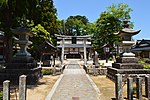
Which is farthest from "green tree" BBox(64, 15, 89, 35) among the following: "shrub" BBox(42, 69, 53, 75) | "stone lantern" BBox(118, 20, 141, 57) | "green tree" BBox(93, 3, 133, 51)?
"stone lantern" BBox(118, 20, 141, 57)

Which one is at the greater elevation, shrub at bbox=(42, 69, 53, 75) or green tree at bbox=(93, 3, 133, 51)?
→ green tree at bbox=(93, 3, 133, 51)

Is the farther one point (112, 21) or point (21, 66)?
point (112, 21)

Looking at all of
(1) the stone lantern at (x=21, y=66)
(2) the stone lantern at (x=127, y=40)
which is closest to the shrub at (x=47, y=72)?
(1) the stone lantern at (x=21, y=66)

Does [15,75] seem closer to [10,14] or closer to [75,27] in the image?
[10,14]

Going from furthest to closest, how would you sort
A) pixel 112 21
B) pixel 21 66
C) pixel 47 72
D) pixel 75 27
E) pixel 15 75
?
1. pixel 75 27
2. pixel 112 21
3. pixel 47 72
4. pixel 21 66
5. pixel 15 75

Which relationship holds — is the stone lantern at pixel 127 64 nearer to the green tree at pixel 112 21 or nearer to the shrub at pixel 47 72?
the shrub at pixel 47 72

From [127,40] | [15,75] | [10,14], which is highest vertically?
[10,14]

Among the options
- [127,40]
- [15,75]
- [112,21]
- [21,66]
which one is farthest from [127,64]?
[112,21]

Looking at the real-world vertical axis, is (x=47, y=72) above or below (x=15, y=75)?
below

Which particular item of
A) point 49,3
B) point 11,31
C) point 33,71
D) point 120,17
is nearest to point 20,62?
point 33,71

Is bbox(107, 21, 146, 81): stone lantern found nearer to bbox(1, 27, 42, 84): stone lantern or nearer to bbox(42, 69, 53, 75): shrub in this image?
bbox(1, 27, 42, 84): stone lantern

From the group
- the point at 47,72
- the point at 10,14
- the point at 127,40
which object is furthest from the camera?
the point at 47,72

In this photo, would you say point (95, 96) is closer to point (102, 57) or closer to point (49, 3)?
point (49, 3)

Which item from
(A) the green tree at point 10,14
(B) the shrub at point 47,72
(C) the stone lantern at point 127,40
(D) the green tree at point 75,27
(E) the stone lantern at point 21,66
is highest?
(D) the green tree at point 75,27
